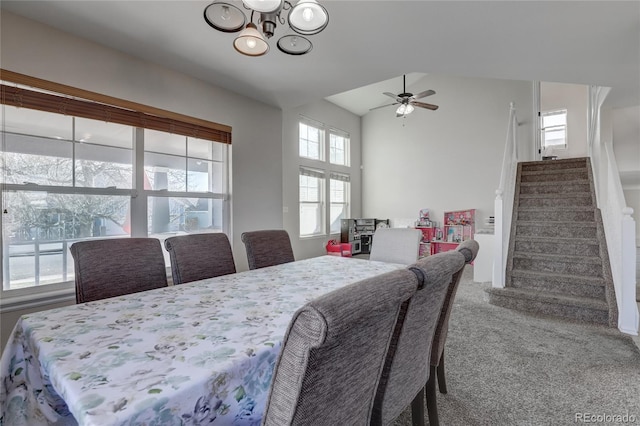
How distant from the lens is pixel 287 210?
495cm

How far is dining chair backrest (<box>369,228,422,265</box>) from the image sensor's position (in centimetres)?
237

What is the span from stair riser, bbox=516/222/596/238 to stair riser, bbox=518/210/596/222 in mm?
189

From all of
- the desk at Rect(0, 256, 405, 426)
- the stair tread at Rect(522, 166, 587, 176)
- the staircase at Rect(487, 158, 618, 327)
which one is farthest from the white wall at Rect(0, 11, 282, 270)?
the stair tread at Rect(522, 166, 587, 176)

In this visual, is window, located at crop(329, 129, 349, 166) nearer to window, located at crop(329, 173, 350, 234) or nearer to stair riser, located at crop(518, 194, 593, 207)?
window, located at crop(329, 173, 350, 234)

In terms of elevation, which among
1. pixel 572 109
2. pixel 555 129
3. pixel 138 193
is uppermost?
pixel 572 109

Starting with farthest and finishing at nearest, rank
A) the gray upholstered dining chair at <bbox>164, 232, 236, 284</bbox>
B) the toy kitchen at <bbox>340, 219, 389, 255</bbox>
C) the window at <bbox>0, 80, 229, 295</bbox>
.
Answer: the toy kitchen at <bbox>340, 219, 389, 255</bbox> < the window at <bbox>0, 80, 229, 295</bbox> < the gray upholstered dining chair at <bbox>164, 232, 236, 284</bbox>

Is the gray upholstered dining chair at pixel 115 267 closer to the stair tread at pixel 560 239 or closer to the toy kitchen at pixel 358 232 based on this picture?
the stair tread at pixel 560 239

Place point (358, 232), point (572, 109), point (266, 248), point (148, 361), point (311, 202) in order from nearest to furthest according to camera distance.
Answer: point (148, 361) → point (266, 248) → point (311, 202) → point (358, 232) → point (572, 109)

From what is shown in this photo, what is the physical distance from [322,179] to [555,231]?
12.6ft

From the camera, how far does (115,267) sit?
5.24ft

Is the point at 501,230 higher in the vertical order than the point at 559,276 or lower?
higher

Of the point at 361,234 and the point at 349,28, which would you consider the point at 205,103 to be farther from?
the point at 361,234

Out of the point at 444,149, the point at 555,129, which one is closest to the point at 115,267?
the point at 444,149

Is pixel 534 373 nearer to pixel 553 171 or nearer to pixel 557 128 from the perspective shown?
pixel 553 171
